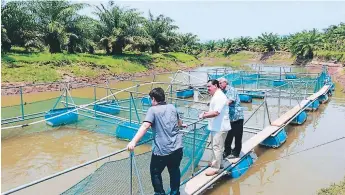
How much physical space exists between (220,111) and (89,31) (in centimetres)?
2675

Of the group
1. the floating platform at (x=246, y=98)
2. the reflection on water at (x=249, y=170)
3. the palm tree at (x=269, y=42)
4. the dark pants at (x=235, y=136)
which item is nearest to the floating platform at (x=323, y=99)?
the floating platform at (x=246, y=98)

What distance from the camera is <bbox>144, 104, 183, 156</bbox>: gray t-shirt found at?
13.4ft

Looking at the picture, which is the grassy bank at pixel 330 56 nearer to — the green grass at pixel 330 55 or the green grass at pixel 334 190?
the green grass at pixel 330 55

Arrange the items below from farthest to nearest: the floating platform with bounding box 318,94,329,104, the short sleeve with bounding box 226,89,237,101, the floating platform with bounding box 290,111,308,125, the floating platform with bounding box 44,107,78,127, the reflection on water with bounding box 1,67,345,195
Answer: the floating platform with bounding box 318,94,329,104 → the floating platform with bounding box 290,111,308,125 → the floating platform with bounding box 44,107,78,127 → the reflection on water with bounding box 1,67,345,195 → the short sleeve with bounding box 226,89,237,101

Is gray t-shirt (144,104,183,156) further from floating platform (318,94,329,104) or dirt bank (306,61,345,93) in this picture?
dirt bank (306,61,345,93)

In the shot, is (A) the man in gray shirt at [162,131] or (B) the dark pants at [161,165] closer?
(A) the man in gray shirt at [162,131]

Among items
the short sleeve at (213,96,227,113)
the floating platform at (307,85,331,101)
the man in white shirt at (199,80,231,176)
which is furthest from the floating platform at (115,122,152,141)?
the floating platform at (307,85,331,101)

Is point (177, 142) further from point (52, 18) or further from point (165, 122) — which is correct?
point (52, 18)

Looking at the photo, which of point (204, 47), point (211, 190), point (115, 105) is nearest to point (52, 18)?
point (115, 105)

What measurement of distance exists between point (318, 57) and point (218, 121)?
37807 mm

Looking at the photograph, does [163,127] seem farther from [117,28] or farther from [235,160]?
[117,28]

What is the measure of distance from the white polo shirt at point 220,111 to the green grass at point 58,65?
1658cm

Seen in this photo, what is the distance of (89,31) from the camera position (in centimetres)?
2986

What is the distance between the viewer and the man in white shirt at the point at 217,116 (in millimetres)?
5234
